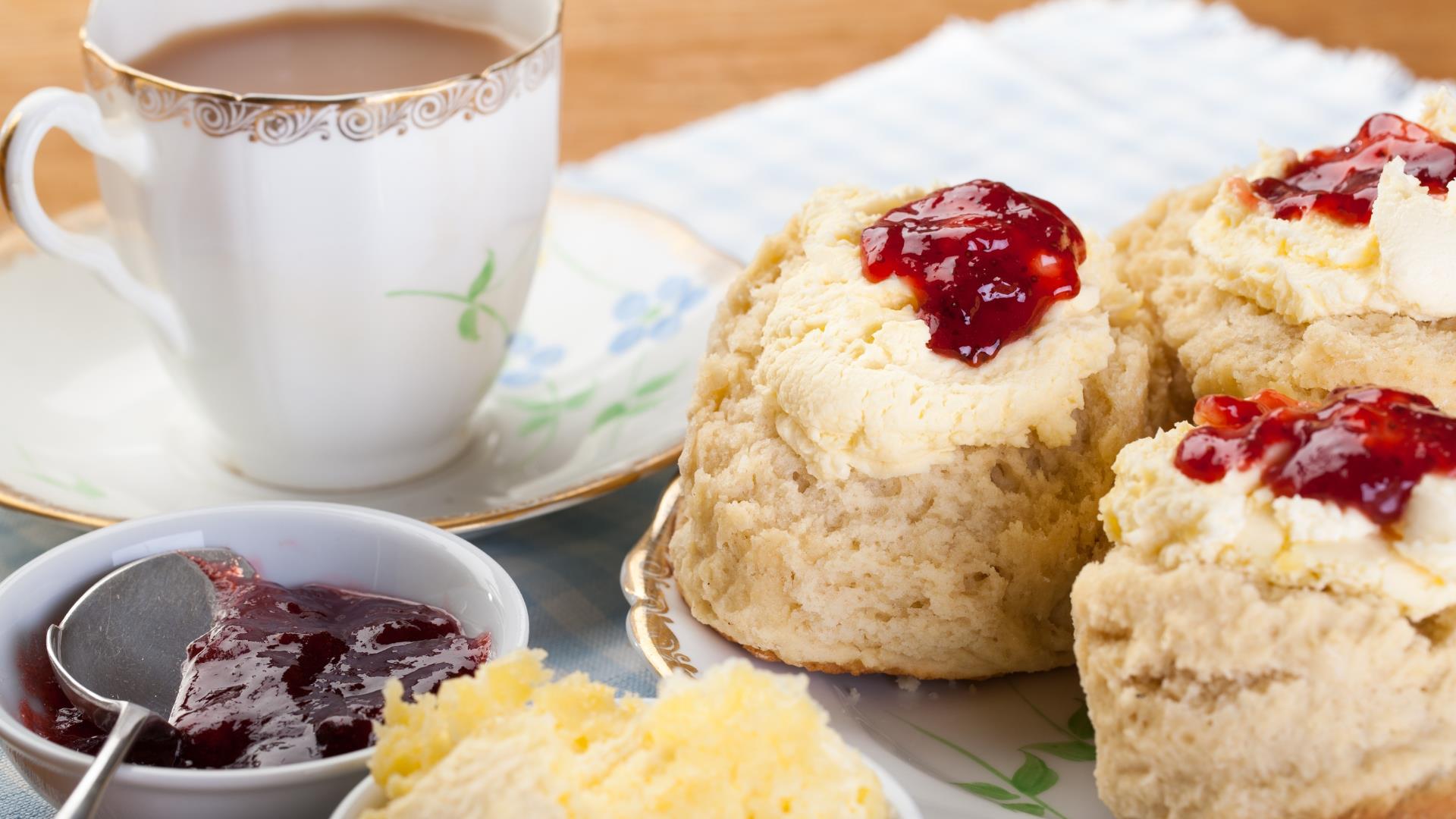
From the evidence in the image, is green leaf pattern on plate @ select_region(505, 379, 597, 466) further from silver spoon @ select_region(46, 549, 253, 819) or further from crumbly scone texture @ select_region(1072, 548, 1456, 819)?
crumbly scone texture @ select_region(1072, 548, 1456, 819)

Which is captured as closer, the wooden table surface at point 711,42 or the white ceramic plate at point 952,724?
the white ceramic plate at point 952,724

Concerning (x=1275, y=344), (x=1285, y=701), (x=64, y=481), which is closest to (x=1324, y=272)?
(x=1275, y=344)

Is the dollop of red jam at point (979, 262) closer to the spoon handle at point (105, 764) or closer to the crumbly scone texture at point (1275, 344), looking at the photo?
the crumbly scone texture at point (1275, 344)

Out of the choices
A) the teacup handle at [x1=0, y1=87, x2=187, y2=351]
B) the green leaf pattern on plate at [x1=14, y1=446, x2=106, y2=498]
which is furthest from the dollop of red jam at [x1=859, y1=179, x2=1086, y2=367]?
the green leaf pattern on plate at [x1=14, y1=446, x2=106, y2=498]

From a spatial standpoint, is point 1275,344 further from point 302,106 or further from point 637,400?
point 302,106

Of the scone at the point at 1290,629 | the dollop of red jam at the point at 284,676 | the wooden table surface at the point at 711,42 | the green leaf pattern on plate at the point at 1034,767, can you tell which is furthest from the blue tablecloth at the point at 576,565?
the wooden table surface at the point at 711,42

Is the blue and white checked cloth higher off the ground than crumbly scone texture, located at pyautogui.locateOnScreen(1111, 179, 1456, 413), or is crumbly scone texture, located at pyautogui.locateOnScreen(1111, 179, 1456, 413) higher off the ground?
crumbly scone texture, located at pyautogui.locateOnScreen(1111, 179, 1456, 413)
